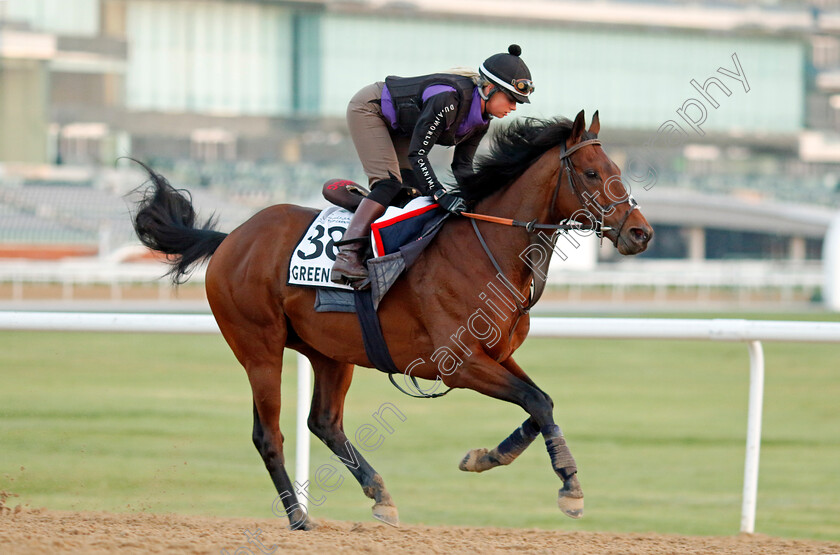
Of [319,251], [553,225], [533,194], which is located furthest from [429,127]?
[319,251]

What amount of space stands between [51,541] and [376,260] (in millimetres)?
1534

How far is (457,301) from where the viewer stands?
402cm

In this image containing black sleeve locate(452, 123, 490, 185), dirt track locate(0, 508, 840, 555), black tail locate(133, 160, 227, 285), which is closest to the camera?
dirt track locate(0, 508, 840, 555)

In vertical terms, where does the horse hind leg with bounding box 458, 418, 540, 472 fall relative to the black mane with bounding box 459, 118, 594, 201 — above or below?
below

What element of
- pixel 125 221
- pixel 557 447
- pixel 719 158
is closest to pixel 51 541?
pixel 557 447

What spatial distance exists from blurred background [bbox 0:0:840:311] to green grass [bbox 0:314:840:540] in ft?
74.6

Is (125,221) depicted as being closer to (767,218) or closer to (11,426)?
(767,218)

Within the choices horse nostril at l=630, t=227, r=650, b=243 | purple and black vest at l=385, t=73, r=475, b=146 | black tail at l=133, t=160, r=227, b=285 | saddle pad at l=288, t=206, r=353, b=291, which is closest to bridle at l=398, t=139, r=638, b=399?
horse nostril at l=630, t=227, r=650, b=243

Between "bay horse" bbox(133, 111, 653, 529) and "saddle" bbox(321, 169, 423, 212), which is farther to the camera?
"saddle" bbox(321, 169, 423, 212)

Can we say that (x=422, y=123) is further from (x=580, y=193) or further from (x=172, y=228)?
(x=172, y=228)

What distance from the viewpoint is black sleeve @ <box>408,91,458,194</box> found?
402 cm

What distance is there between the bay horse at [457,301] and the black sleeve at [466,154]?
7 cm

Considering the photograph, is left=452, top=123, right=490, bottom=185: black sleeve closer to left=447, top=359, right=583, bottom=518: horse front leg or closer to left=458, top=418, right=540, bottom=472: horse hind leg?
left=447, top=359, right=583, bottom=518: horse front leg

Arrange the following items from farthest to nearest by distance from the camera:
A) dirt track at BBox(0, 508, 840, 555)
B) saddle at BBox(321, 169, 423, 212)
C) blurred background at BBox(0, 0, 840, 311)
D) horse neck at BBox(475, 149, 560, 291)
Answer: blurred background at BBox(0, 0, 840, 311)
saddle at BBox(321, 169, 423, 212)
horse neck at BBox(475, 149, 560, 291)
dirt track at BBox(0, 508, 840, 555)
